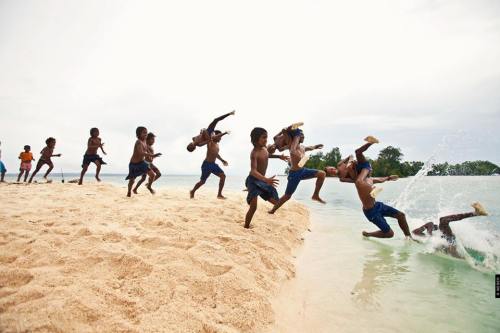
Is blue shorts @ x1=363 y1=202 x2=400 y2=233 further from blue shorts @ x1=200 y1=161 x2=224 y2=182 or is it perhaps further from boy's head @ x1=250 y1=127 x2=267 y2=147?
blue shorts @ x1=200 y1=161 x2=224 y2=182

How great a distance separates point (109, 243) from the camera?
11.1ft

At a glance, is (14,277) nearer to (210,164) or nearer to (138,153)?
(138,153)

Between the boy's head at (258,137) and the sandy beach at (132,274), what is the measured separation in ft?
5.39

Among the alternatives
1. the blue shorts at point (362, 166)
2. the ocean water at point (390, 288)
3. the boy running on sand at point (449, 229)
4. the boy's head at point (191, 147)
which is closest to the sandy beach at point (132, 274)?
the ocean water at point (390, 288)

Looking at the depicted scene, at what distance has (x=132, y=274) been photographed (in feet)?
9.33

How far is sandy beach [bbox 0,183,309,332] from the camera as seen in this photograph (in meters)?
2.16

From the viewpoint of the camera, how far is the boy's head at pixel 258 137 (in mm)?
5270

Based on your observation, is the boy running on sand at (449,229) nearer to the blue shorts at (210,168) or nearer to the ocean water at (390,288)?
the ocean water at (390,288)

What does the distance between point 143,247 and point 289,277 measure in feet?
6.26

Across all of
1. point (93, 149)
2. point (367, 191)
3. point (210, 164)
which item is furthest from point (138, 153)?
point (367, 191)

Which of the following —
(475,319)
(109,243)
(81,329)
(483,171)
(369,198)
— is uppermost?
(483,171)

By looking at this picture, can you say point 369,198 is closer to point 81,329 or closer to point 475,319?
point 475,319

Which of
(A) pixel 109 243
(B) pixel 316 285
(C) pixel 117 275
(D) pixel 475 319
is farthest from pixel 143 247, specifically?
(D) pixel 475 319

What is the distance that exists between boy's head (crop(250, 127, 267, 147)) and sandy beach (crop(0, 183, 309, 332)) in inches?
64.7
